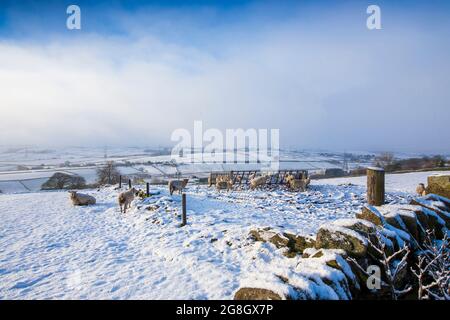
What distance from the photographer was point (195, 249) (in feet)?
19.7

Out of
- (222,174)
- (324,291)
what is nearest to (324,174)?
(222,174)

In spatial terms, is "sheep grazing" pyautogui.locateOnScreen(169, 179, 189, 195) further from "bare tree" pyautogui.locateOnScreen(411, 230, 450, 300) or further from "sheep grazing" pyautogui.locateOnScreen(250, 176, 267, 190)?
"bare tree" pyautogui.locateOnScreen(411, 230, 450, 300)

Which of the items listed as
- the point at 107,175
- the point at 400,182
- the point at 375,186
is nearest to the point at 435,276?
the point at 375,186

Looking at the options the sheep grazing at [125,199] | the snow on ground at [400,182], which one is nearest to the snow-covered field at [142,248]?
the sheep grazing at [125,199]

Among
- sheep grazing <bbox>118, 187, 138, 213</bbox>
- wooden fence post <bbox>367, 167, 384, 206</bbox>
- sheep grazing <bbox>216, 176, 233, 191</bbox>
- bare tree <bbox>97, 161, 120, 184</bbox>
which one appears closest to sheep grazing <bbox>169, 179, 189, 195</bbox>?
sheep grazing <bbox>118, 187, 138, 213</bbox>

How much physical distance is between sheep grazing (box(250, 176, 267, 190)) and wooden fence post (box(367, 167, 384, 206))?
36.3ft

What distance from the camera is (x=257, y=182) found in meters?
17.4

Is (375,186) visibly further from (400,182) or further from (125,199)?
(400,182)

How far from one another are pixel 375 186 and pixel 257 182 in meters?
11.2

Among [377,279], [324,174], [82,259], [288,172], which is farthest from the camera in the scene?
[324,174]

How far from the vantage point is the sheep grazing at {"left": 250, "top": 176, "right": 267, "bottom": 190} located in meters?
17.3

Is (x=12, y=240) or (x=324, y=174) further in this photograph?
(x=324, y=174)
